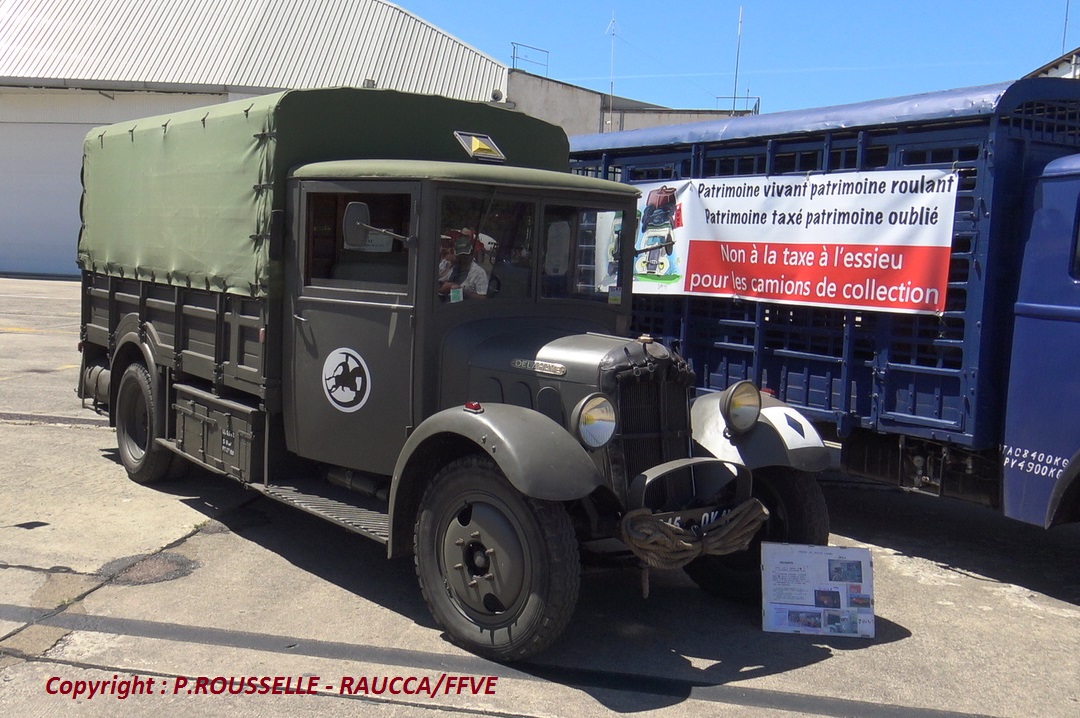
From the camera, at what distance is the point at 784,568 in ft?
16.4

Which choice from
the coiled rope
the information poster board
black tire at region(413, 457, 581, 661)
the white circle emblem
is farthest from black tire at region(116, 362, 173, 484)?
the information poster board

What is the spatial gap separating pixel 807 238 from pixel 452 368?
2882 millimetres

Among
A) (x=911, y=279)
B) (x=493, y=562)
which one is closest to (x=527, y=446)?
(x=493, y=562)

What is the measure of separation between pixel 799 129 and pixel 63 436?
22.4 feet

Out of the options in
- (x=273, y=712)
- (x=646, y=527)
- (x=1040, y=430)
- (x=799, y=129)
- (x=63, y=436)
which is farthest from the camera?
(x=63, y=436)

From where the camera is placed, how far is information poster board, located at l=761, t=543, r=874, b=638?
16.3 feet

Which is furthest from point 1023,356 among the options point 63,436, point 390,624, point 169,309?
point 63,436

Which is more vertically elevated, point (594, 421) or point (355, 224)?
point (355, 224)

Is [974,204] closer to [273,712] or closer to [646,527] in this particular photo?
[646,527]

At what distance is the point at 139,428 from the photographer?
754 cm

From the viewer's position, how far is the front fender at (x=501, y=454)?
422cm

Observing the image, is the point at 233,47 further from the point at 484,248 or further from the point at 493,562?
the point at 493,562

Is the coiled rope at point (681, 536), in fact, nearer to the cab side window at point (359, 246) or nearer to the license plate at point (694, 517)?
the license plate at point (694, 517)

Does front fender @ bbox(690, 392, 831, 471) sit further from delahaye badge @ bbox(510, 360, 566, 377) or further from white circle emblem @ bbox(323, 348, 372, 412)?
white circle emblem @ bbox(323, 348, 372, 412)
